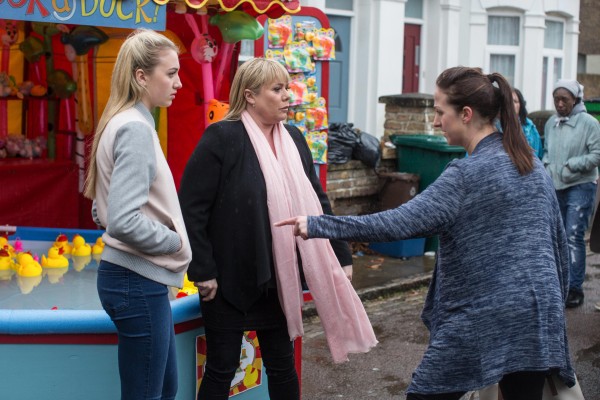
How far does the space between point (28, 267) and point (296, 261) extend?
6.98 ft

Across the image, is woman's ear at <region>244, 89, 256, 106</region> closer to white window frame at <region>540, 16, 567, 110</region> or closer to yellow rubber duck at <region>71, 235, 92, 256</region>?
yellow rubber duck at <region>71, 235, 92, 256</region>

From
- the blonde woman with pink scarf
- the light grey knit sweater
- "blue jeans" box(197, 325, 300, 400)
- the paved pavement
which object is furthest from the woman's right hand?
the paved pavement

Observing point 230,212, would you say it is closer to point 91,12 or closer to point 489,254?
point 489,254

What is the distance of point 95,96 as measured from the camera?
6895mm

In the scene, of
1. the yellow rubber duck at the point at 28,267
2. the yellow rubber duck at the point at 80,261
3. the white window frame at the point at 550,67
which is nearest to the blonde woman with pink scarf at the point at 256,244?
the yellow rubber duck at the point at 28,267

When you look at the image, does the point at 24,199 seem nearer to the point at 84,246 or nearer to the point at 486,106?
the point at 84,246

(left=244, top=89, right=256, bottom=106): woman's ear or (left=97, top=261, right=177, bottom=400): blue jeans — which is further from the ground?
(left=244, top=89, right=256, bottom=106): woman's ear

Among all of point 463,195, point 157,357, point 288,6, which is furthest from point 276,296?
point 288,6

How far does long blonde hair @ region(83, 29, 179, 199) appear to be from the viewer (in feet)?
11.1

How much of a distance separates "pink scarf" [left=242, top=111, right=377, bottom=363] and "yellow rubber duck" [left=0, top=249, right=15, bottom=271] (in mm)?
2281

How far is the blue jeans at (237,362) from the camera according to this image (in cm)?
398

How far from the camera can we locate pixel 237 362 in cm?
404

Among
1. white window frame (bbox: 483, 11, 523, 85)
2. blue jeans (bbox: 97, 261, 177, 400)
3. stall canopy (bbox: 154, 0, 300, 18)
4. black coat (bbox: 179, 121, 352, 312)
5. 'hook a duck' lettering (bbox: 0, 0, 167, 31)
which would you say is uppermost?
white window frame (bbox: 483, 11, 523, 85)

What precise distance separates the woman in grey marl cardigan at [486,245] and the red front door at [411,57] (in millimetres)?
11374
